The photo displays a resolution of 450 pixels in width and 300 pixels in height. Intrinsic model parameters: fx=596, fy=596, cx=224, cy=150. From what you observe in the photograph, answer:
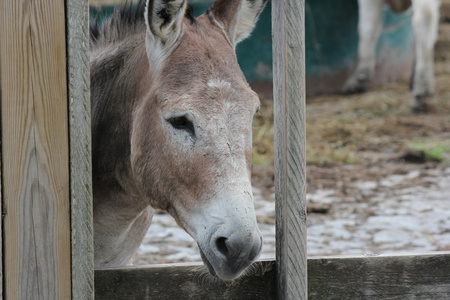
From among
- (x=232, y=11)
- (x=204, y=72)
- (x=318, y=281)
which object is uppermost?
(x=232, y=11)

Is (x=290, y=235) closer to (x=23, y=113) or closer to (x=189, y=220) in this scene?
(x=189, y=220)

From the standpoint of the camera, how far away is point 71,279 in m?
1.79

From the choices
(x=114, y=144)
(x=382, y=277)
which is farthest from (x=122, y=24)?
(x=382, y=277)

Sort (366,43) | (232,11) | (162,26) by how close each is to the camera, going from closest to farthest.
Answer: (162,26) < (232,11) < (366,43)

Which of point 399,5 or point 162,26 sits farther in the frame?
point 399,5

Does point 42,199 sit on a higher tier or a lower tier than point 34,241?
higher

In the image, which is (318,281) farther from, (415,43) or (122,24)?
(415,43)

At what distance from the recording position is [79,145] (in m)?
1.79

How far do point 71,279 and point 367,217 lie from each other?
175 inches

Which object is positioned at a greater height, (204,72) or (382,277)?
(204,72)

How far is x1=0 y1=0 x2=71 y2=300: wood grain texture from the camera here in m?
1.75

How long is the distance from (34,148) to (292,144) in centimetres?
82

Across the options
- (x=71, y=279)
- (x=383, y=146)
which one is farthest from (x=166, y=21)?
(x=383, y=146)

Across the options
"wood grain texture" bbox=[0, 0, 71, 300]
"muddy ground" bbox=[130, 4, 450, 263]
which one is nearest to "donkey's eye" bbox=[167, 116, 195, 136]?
"wood grain texture" bbox=[0, 0, 71, 300]
